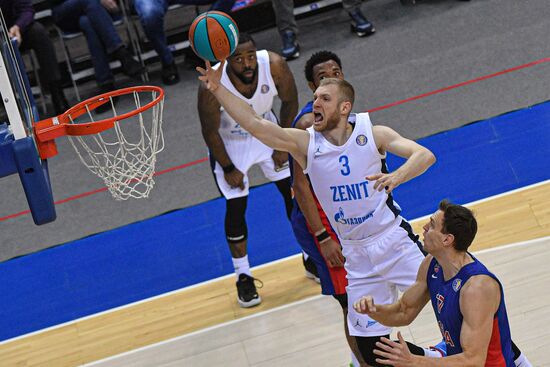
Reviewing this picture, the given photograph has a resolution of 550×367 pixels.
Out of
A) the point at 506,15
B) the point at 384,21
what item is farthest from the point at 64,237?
the point at 506,15

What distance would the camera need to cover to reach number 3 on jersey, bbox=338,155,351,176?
486 centimetres

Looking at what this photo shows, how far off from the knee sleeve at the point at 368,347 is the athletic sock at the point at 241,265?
155 centimetres

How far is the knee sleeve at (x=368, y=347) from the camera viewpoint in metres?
5.05

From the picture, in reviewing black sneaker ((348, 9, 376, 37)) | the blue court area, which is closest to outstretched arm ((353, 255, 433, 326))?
the blue court area

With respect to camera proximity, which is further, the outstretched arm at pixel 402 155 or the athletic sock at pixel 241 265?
the athletic sock at pixel 241 265

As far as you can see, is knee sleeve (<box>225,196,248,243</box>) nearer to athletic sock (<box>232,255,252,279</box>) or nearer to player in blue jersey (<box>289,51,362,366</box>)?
athletic sock (<box>232,255,252,279</box>)

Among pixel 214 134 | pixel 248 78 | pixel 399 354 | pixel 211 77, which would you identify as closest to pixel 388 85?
pixel 248 78

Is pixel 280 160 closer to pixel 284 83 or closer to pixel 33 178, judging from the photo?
pixel 284 83

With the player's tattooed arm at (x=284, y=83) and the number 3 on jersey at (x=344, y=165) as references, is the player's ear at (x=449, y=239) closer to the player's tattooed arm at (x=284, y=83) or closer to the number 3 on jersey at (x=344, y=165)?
the number 3 on jersey at (x=344, y=165)

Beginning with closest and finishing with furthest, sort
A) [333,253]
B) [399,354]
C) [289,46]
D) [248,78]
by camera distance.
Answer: [399,354]
[333,253]
[248,78]
[289,46]

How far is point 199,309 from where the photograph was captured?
6539mm

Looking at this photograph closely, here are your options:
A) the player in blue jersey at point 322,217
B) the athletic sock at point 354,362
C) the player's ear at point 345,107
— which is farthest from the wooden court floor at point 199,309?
the player's ear at point 345,107

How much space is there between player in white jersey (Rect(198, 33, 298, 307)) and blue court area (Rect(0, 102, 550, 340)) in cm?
53

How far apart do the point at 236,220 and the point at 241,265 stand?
13.0 inches
